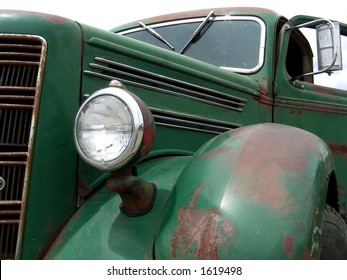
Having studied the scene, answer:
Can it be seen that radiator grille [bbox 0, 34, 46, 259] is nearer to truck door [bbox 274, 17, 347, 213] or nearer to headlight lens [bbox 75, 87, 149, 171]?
headlight lens [bbox 75, 87, 149, 171]

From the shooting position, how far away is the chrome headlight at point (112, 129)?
1.67 m

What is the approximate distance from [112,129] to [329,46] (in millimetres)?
1818

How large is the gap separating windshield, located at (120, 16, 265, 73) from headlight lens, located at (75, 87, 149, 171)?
1641 millimetres

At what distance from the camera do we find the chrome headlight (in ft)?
5.48

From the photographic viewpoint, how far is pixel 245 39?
3.26 metres

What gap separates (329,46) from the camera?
2967 mm

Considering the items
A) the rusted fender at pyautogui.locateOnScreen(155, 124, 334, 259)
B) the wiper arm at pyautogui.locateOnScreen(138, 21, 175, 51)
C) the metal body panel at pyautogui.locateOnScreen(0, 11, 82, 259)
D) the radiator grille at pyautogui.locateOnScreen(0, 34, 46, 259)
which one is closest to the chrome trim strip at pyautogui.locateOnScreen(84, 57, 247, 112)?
the metal body panel at pyautogui.locateOnScreen(0, 11, 82, 259)

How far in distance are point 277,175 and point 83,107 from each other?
2.46 feet

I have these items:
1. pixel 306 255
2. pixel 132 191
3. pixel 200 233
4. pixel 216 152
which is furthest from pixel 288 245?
pixel 132 191

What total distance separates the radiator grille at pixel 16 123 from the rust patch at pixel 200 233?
659 millimetres

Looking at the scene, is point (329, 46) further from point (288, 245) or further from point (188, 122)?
point (288, 245)

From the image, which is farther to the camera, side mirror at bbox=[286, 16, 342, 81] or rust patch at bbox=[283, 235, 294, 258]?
side mirror at bbox=[286, 16, 342, 81]

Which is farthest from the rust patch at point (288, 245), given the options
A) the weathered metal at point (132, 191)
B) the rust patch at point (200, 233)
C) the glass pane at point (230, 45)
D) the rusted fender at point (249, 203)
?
the glass pane at point (230, 45)

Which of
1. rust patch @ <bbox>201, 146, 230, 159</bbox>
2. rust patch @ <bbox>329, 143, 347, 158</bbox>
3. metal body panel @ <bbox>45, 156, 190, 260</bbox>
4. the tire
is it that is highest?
rust patch @ <bbox>201, 146, 230, 159</bbox>
